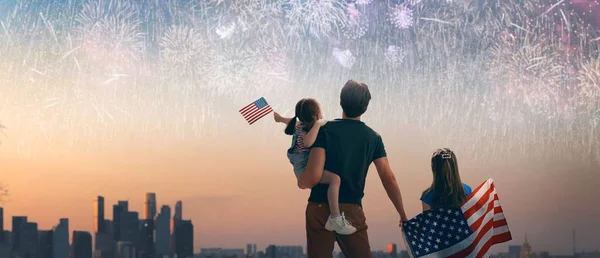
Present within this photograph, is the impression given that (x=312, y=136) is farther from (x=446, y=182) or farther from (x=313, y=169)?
(x=446, y=182)

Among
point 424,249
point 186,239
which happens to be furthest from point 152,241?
point 424,249

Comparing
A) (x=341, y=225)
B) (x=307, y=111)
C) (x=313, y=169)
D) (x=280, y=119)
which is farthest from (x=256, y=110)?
(x=341, y=225)

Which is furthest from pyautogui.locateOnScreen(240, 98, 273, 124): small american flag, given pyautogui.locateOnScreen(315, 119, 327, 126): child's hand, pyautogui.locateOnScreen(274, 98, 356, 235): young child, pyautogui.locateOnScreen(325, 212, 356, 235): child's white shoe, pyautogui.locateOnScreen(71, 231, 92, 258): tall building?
pyautogui.locateOnScreen(71, 231, 92, 258): tall building

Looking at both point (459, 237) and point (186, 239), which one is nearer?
point (459, 237)

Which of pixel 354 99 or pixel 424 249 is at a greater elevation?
pixel 354 99

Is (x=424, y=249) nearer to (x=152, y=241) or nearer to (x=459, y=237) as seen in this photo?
(x=459, y=237)
